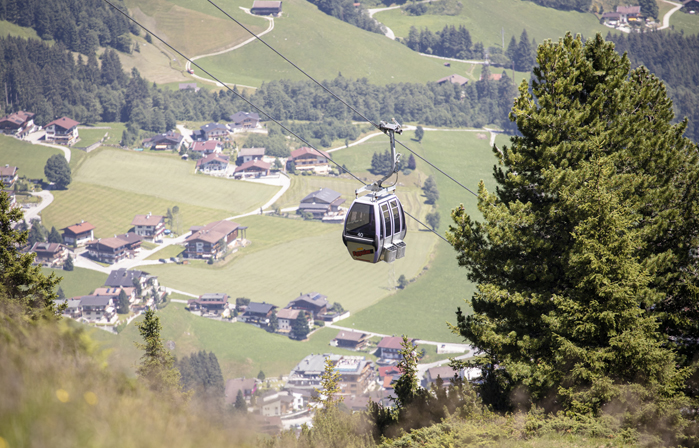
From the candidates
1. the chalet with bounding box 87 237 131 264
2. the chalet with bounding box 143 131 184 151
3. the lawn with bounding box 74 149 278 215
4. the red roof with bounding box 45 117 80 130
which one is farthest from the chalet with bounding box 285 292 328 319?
the red roof with bounding box 45 117 80 130

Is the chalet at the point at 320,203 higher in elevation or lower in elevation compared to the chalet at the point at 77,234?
higher

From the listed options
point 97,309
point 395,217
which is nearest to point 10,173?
point 97,309

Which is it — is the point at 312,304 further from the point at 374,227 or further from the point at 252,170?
the point at 374,227

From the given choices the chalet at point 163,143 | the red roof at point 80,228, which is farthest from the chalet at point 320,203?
the chalet at point 163,143

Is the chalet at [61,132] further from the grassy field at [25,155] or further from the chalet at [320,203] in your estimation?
the chalet at [320,203]

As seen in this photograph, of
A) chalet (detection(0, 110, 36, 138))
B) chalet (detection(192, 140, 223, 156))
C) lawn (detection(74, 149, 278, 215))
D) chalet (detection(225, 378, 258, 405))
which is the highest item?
chalet (detection(192, 140, 223, 156))

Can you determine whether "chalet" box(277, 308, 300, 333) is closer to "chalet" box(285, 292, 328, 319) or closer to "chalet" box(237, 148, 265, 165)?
"chalet" box(285, 292, 328, 319)

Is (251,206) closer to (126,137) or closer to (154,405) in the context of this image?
(126,137)
